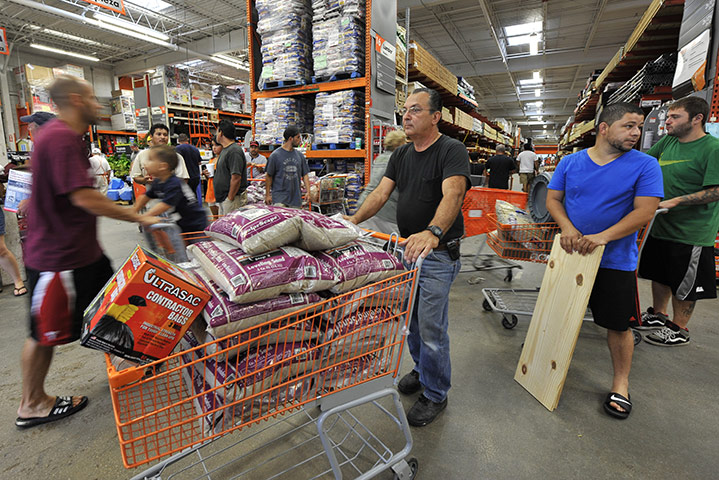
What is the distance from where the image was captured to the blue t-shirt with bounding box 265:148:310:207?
439 centimetres

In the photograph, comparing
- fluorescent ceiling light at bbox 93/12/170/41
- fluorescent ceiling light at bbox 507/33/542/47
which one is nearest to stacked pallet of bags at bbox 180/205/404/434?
→ fluorescent ceiling light at bbox 93/12/170/41

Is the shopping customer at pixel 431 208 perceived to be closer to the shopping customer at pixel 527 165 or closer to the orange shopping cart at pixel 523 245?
the orange shopping cart at pixel 523 245

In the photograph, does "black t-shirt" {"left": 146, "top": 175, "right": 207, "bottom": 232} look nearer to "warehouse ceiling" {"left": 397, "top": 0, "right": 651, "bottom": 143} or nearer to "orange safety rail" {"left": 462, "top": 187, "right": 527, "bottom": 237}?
"orange safety rail" {"left": 462, "top": 187, "right": 527, "bottom": 237}

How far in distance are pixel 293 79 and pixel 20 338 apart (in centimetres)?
401

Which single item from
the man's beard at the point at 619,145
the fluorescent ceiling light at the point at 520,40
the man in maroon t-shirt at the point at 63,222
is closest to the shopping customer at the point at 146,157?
the man in maroon t-shirt at the point at 63,222

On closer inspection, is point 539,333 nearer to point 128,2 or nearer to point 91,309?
point 91,309

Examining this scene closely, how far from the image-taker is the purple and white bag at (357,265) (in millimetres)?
1296

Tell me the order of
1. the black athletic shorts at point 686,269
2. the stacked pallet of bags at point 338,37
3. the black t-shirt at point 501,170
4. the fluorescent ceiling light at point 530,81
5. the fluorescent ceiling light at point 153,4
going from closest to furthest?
the black athletic shorts at point 686,269 < the stacked pallet of bags at point 338,37 < the black t-shirt at point 501,170 < the fluorescent ceiling light at point 153,4 < the fluorescent ceiling light at point 530,81

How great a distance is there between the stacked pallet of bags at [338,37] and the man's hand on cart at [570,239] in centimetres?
344

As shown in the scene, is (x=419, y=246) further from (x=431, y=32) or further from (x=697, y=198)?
(x=431, y=32)

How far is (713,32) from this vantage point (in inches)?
140

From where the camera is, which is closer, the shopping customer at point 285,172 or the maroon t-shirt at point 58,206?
the maroon t-shirt at point 58,206

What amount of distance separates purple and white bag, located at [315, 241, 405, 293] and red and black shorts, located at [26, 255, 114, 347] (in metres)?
1.26

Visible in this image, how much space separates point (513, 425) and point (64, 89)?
2.75 m
